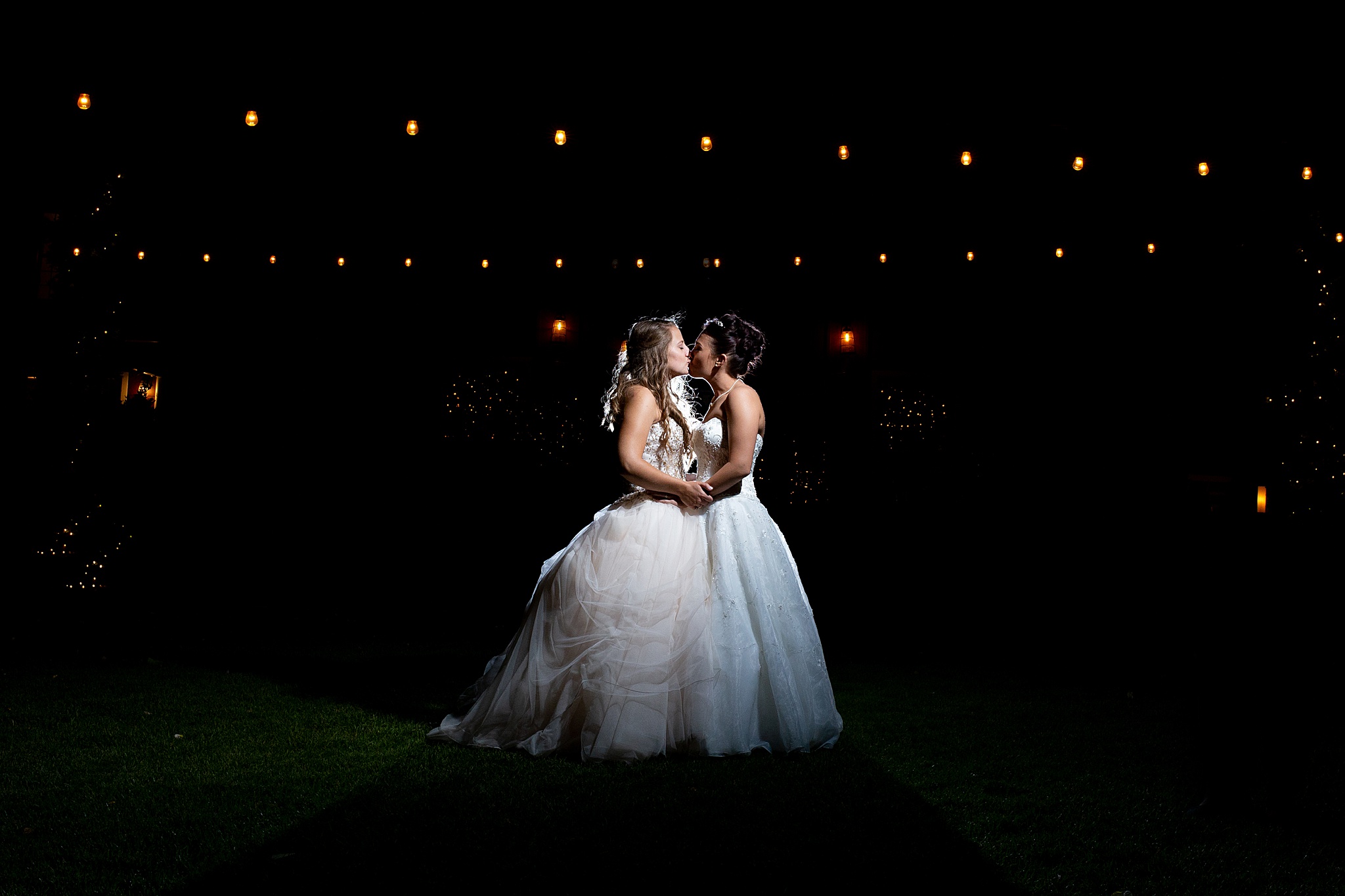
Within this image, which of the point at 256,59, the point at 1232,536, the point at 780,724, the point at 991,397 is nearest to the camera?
the point at 1232,536

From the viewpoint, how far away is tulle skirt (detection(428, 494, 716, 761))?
3584mm

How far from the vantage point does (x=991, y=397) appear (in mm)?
9711

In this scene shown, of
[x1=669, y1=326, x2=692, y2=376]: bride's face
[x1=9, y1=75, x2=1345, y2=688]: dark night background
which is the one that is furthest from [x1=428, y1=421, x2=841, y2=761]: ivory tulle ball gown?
[x1=9, y1=75, x2=1345, y2=688]: dark night background

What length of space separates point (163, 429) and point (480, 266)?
3787 mm

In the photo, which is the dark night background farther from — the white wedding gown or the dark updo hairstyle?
the dark updo hairstyle

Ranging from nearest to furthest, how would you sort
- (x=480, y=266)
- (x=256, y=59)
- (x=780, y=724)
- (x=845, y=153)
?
(x=780, y=724)
(x=845, y=153)
(x=256, y=59)
(x=480, y=266)

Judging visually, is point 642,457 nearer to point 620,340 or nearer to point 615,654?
point 615,654

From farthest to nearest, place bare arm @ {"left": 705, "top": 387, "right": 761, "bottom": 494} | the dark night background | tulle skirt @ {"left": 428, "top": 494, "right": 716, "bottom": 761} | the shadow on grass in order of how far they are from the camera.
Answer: the dark night background < bare arm @ {"left": 705, "top": 387, "right": 761, "bottom": 494} < tulle skirt @ {"left": 428, "top": 494, "right": 716, "bottom": 761} < the shadow on grass

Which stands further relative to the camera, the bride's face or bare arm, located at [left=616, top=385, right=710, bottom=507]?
the bride's face

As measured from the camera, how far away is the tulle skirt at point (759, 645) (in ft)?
11.9

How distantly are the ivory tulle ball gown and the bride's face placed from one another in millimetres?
308

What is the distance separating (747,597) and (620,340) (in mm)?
8318

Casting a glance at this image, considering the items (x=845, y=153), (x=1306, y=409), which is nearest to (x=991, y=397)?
(x=1306, y=409)

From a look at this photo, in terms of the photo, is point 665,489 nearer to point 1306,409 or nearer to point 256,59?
point 256,59
